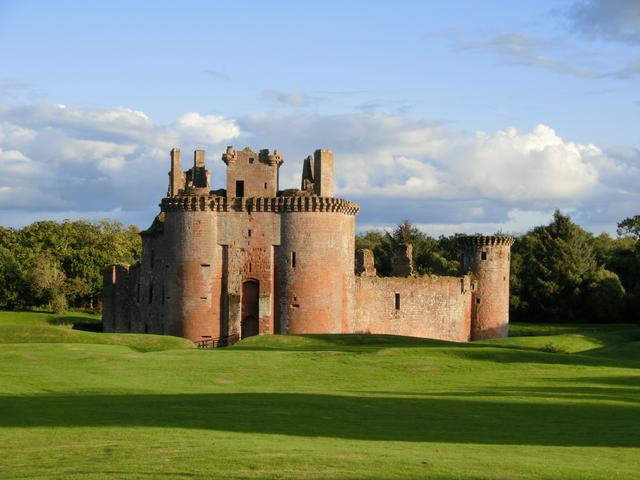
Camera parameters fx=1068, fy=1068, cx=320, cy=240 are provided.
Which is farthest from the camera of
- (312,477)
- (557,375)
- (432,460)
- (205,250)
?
(205,250)

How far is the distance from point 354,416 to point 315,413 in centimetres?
100

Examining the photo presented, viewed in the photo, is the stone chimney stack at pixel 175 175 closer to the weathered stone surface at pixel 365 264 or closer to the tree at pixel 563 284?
the weathered stone surface at pixel 365 264

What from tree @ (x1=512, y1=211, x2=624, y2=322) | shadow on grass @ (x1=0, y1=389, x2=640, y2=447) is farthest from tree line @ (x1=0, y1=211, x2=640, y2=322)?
shadow on grass @ (x1=0, y1=389, x2=640, y2=447)

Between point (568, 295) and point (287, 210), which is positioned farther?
point (568, 295)

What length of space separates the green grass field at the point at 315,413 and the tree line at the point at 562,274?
49770mm

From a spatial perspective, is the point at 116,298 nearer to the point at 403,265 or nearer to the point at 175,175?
the point at 175,175

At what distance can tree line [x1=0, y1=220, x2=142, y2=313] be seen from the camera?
104 meters

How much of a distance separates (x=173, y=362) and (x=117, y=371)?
11.1ft

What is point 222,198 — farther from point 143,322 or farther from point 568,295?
point 568,295

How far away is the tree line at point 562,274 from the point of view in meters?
96.8

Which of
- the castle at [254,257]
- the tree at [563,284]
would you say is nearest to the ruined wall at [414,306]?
the castle at [254,257]

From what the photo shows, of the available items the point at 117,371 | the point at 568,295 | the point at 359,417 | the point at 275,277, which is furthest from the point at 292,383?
the point at 568,295

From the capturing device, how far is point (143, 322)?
63.1 meters

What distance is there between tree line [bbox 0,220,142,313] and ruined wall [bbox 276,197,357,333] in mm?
47574
